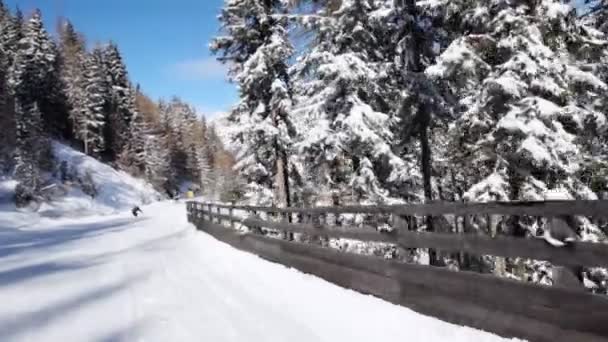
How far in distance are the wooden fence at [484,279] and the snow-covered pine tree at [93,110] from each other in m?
70.8

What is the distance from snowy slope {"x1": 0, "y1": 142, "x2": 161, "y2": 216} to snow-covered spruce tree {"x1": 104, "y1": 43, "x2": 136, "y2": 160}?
24.5 feet

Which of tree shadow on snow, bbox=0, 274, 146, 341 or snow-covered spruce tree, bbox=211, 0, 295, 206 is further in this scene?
snow-covered spruce tree, bbox=211, 0, 295, 206

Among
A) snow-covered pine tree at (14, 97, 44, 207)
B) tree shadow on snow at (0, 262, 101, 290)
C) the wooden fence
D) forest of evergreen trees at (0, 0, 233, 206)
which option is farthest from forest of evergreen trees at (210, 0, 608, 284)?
forest of evergreen trees at (0, 0, 233, 206)

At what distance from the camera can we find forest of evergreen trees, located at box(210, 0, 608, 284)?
36.8 ft

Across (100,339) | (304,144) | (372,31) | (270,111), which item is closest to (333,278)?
(100,339)

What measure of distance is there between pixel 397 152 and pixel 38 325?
12680mm

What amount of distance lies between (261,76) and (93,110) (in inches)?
2308

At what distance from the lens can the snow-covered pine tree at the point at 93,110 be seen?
235ft

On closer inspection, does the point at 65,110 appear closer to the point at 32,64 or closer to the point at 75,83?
the point at 75,83

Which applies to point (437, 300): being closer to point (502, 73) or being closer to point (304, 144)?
point (502, 73)

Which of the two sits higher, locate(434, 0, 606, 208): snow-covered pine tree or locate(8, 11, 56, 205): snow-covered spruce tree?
locate(8, 11, 56, 205): snow-covered spruce tree

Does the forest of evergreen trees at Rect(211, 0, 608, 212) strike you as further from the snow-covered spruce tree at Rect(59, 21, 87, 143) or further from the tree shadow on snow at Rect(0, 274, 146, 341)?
the snow-covered spruce tree at Rect(59, 21, 87, 143)

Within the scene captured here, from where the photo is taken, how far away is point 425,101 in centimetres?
1531

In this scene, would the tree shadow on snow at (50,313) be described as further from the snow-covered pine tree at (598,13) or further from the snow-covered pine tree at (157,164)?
the snow-covered pine tree at (157,164)
